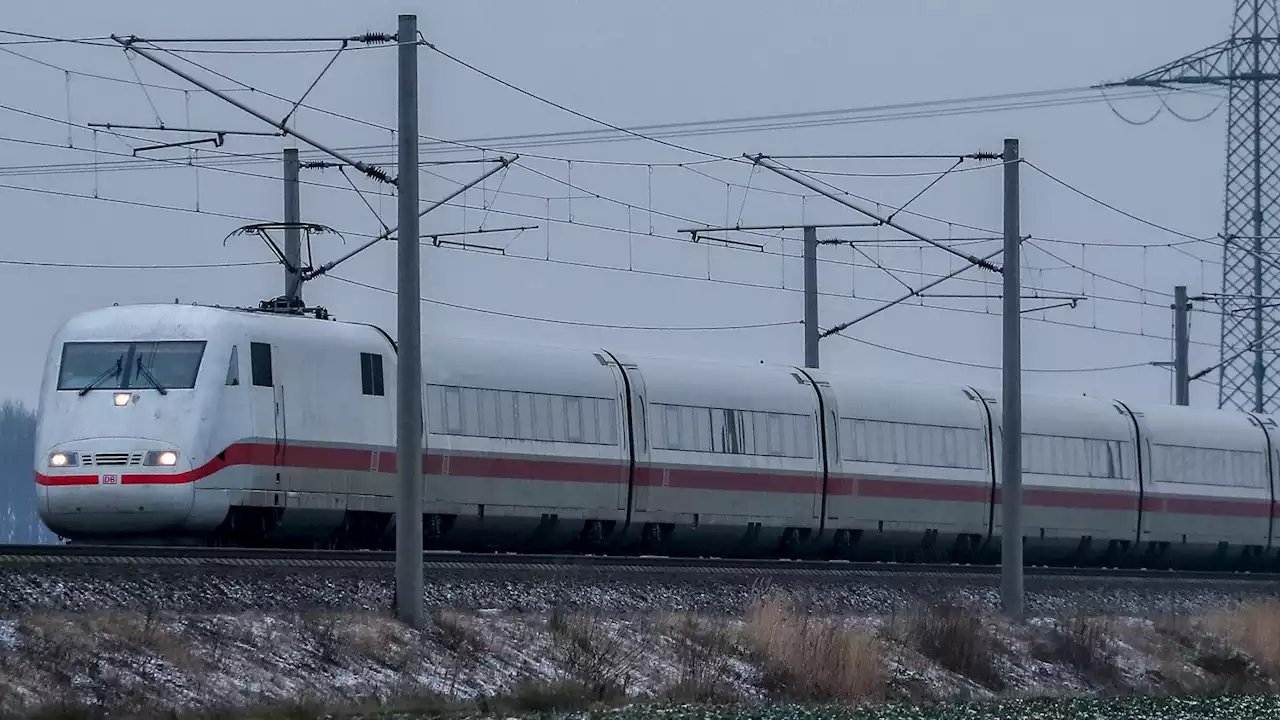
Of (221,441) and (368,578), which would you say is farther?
(221,441)

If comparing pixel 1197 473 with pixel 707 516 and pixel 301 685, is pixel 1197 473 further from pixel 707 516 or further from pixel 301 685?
pixel 301 685

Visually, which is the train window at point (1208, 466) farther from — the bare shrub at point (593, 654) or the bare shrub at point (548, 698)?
the bare shrub at point (548, 698)

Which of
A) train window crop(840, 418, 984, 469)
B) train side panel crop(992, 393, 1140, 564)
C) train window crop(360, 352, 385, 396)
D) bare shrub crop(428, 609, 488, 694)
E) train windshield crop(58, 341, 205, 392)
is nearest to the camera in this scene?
bare shrub crop(428, 609, 488, 694)

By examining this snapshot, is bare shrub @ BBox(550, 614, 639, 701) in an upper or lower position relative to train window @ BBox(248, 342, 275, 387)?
lower

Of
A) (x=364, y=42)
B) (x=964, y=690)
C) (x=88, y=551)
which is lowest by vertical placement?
(x=964, y=690)

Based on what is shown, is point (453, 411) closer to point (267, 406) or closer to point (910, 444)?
point (267, 406)

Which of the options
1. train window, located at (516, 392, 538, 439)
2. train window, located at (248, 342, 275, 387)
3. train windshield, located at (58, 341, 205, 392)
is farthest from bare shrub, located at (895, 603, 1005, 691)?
train windshield, located at (58, 341, 205, 392)

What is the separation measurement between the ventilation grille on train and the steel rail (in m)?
1.15

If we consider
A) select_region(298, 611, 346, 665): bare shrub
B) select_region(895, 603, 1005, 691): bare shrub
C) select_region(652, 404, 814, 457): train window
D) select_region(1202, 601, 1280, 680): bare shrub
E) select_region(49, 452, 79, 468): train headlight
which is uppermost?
select_region(652, 404, 814, 457): train window

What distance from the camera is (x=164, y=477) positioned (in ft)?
92.6

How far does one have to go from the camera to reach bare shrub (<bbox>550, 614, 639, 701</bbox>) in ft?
76.6

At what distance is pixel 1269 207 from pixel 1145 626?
2040cm

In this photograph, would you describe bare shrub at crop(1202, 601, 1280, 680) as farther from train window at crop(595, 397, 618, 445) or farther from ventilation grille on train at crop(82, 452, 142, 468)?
ventilation grille on train at crop(82, 452, 142, 468)

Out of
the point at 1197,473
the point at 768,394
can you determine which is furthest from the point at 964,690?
the point at 1197,473
